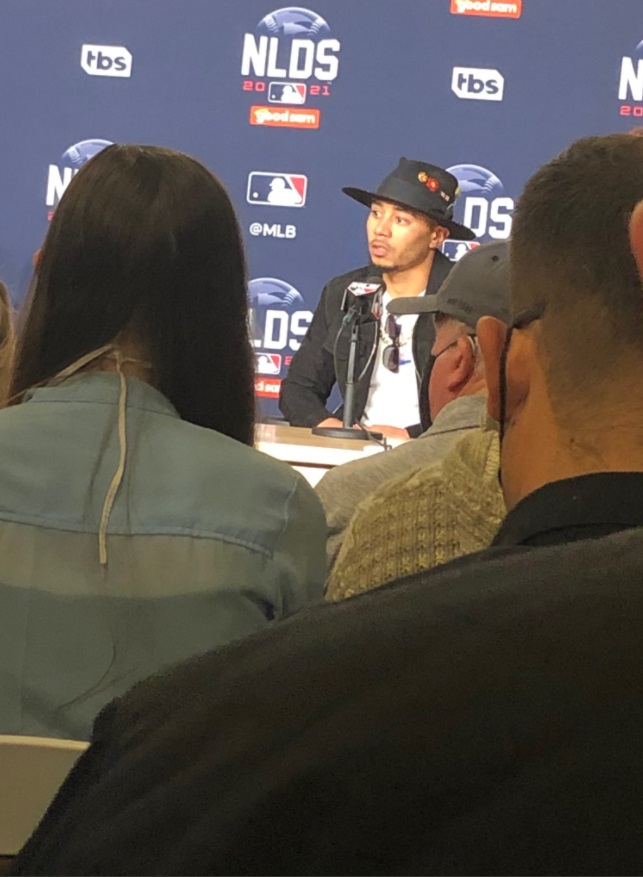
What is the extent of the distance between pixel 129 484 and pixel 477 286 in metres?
0.67

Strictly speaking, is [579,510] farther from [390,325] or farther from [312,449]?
[390,325]

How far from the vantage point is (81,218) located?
125 centimetres

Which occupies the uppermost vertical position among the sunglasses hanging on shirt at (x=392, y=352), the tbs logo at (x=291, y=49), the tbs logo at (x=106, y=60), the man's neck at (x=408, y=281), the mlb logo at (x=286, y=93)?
the tbs logo at (x=291, y=49)

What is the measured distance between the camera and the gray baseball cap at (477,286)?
1.58 metres

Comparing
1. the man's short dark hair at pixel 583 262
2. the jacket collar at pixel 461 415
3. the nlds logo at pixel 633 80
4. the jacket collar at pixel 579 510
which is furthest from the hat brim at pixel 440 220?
the jacket collar at pixel 579 510

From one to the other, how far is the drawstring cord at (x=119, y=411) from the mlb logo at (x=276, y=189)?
329 centimetres

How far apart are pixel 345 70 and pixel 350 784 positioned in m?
4.38

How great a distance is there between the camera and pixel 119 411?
1.17m

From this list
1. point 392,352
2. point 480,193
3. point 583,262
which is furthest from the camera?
point 480,193

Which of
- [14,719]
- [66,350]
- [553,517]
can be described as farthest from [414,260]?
[553,517]

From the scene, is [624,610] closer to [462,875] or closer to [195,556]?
[462,875]

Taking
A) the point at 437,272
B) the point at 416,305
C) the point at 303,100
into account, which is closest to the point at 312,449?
the point at 416,305

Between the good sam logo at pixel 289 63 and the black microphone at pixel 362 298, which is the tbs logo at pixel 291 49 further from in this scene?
the black microphone at pixel 362 298

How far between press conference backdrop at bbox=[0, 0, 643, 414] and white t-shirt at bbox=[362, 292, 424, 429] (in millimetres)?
1000
